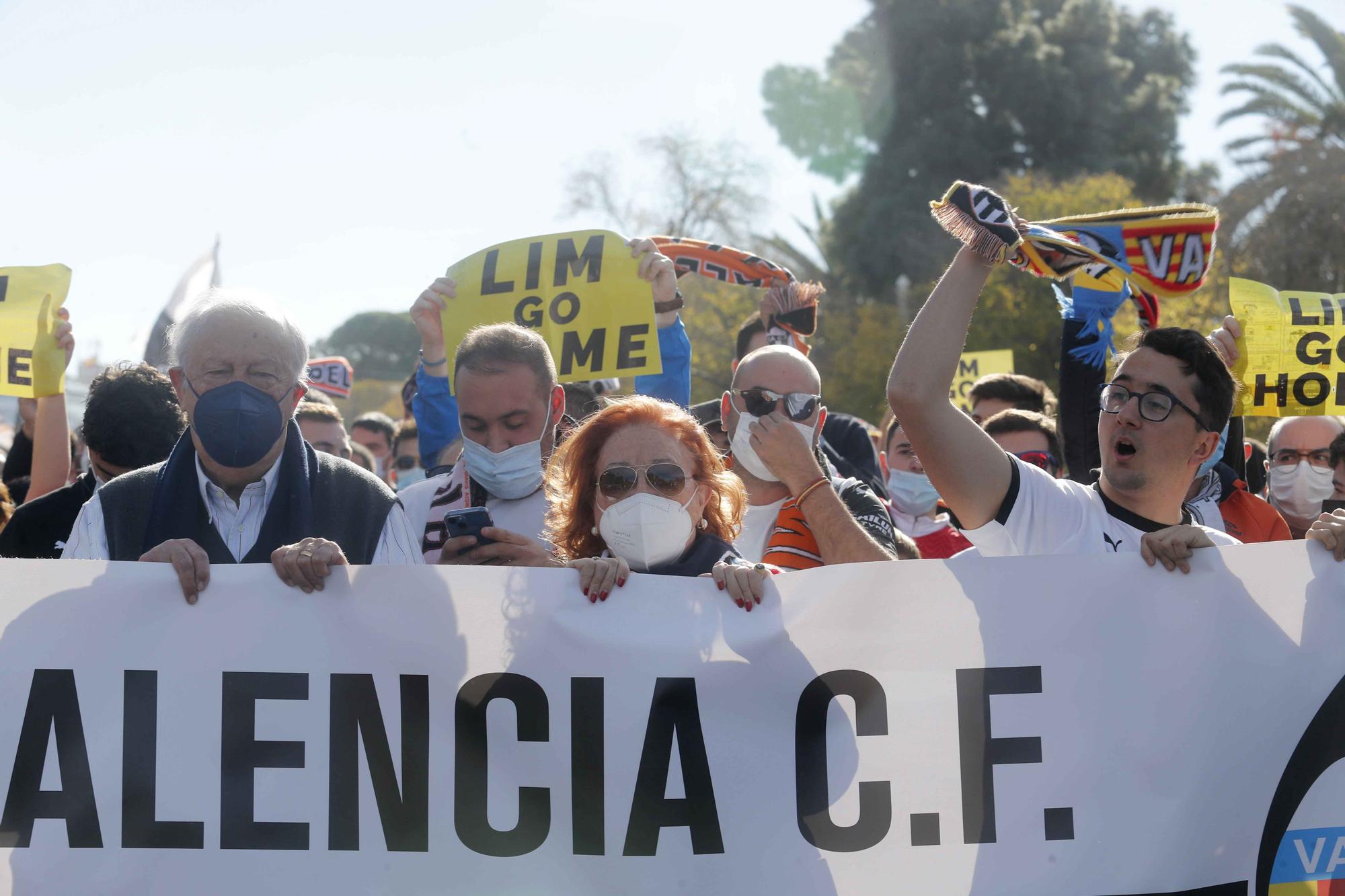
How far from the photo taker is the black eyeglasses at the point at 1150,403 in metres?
2.98

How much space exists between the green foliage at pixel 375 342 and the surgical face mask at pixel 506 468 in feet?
194

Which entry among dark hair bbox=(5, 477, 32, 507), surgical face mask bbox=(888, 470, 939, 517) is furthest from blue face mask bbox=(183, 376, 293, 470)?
surgical face mask bbox=(888, 470, 939, 517)

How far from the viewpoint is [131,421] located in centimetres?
352

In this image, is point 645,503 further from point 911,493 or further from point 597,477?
point 911,493

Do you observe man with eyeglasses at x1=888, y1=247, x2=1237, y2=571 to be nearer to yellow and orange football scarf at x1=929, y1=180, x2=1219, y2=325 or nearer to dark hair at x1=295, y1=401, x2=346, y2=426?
yellow and orange football scarf at x1=929, y1=180, x2=1219, y2=325

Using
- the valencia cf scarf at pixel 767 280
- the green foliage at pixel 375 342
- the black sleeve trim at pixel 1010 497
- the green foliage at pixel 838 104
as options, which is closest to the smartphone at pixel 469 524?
the black sleeve trim at pixel 1010 497

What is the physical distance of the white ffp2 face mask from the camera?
349cm

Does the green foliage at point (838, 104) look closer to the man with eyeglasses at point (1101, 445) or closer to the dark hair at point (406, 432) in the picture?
the dark hair at point (406, 432)

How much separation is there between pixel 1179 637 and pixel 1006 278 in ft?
73.7

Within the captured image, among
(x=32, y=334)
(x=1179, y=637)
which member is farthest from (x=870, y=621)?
(x=32, y=334)

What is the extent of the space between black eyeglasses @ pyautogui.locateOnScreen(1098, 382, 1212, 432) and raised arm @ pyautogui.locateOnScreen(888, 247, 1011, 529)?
384mm

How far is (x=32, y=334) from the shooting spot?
15.1 feet

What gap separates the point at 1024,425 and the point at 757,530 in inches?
56.8

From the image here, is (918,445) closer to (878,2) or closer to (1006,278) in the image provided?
(1006,278)
